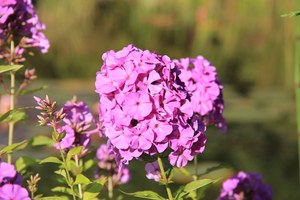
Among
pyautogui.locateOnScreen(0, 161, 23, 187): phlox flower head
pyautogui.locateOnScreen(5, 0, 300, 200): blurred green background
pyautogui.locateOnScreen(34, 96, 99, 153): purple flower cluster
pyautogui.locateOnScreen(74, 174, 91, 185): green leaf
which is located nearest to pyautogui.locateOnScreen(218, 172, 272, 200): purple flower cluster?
pyautogui.locateOnScreen(34, 96, 99, 153): purple flower cluster

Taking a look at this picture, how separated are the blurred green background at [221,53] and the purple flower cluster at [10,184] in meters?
4.09

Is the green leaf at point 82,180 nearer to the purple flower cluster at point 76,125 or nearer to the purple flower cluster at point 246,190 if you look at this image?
the purple flower cluster at point 76,125

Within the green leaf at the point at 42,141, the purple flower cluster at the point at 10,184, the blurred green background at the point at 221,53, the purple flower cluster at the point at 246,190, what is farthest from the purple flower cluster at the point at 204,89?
the blurred green background at the point at 221,53

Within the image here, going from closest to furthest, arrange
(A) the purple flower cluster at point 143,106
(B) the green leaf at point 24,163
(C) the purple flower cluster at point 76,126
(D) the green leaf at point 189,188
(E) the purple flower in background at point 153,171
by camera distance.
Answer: (A) the purple flower cluster at point 143,106
(D) the green leaf at point 189,188
(E) the purple flower in background at point 153,171
(C) the purple flower cluster at point 76,126
(B) the green leaf at point 24,163

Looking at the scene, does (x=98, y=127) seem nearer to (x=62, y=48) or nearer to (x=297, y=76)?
(x=297, y=76)

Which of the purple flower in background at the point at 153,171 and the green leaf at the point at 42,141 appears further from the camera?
the green leaf at the point at 42,141

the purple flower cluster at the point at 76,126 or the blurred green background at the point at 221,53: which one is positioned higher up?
the purple flower cluster at the point at 76,126

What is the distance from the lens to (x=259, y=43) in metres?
12.4

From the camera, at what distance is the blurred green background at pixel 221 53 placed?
294 inches

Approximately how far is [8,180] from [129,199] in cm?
347

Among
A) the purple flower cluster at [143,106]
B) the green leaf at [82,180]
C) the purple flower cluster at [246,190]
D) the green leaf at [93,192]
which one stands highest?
the purple flower cluster at [143,106]

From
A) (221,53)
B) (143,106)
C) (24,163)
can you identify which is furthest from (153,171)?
(221,53)

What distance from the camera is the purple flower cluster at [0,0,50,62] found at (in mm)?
2492

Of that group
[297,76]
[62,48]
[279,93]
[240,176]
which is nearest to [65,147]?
[240,176]
